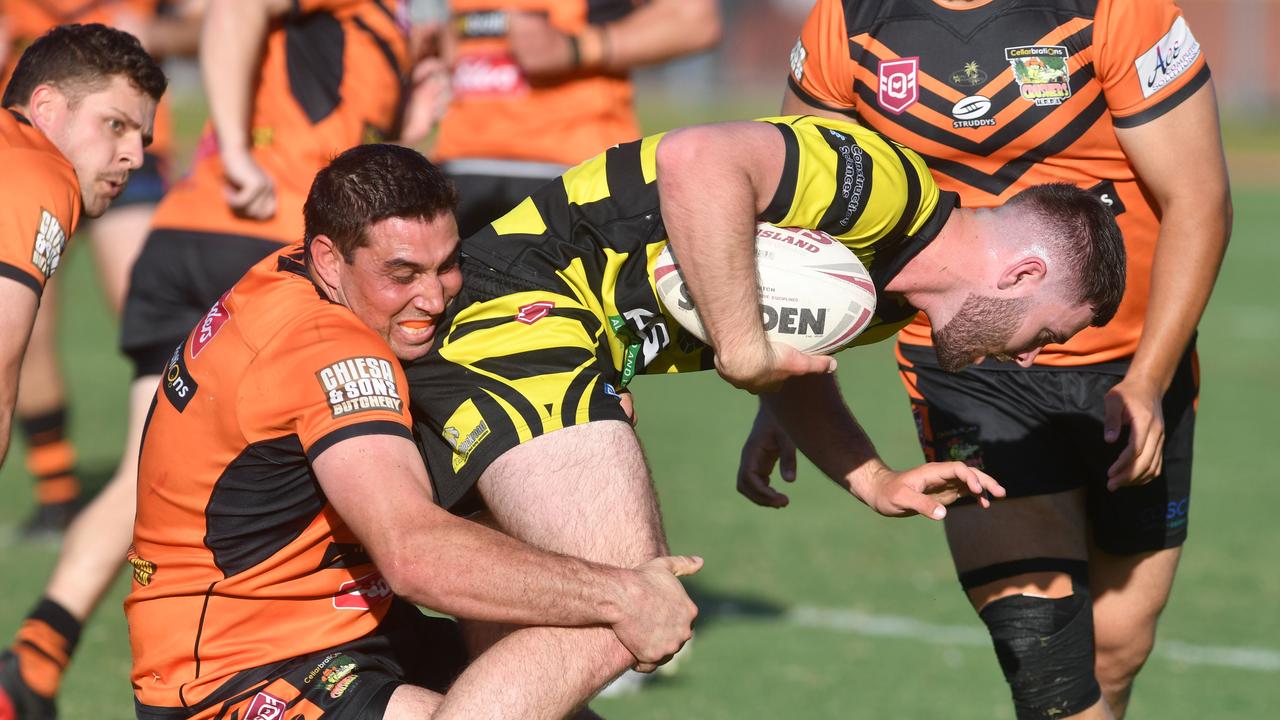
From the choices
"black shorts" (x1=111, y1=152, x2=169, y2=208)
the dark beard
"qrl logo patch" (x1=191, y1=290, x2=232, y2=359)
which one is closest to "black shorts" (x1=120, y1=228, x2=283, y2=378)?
"black shorts" (x1=111, y1=152, x2=169, y2=208)

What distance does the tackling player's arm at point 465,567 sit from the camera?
10.6 feet

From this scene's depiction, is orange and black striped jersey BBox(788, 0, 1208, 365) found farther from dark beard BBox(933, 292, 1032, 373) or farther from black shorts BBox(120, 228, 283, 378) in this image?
black shorts BBox(120, 228, 283, 378)

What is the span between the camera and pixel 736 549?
23.9 feet

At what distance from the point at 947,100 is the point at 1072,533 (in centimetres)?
128

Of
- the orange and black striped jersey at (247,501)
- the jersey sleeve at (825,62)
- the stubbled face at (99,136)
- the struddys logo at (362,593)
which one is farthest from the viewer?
the jersey sleeve at (825,62)

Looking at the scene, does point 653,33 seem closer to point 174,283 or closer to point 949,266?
point 174,283

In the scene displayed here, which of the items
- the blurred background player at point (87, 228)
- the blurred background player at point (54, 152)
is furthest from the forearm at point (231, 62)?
the blurred background player at point (87, 228)

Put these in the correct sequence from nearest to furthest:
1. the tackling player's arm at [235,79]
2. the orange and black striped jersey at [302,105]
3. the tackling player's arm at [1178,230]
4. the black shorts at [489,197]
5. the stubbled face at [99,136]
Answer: the tackling player's arm at [1178,230] → the stubbled face at [99,136] → the tackling player's arm at [235,79] → the orange and black striped jersey at [302,105] → the black shorts at [489,197]

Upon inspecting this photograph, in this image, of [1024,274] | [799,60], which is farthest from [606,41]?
[1024,274]

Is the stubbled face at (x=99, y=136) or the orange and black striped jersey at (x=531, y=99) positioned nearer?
the stubbled face at (x=99, y=136)

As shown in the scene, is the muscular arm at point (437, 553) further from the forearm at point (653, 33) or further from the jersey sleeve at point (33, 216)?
the forearm at point (653, 33)

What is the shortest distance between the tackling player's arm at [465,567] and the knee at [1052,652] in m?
1.30

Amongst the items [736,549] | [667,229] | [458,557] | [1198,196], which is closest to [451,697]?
[458,557]

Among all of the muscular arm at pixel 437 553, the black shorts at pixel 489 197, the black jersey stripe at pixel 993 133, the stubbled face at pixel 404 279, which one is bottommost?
the black shorts at pixel 489 197
